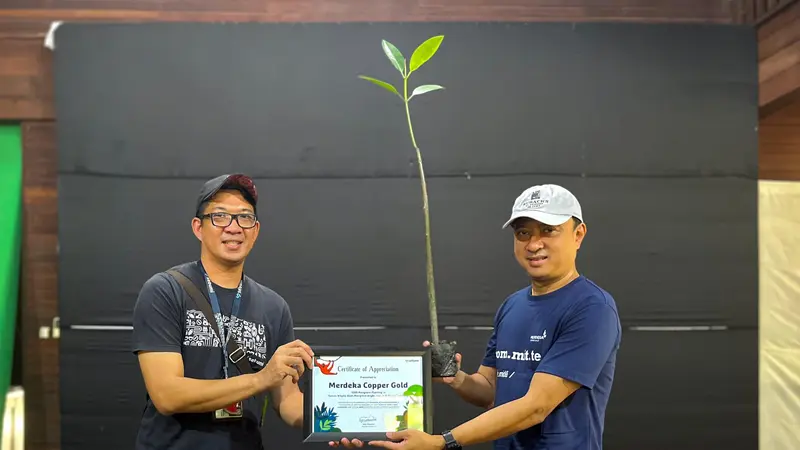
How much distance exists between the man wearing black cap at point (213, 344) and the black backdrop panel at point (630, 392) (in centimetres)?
130

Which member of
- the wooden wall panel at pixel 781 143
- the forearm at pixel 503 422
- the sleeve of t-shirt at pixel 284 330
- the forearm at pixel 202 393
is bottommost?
the forearm at pixel 503 422

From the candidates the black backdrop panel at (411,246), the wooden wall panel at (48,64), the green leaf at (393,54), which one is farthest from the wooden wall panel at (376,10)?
the green leaf at (393,54)

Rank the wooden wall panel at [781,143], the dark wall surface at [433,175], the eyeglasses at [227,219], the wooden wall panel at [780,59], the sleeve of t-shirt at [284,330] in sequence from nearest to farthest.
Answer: the eyeglasses at [227,219] < the sleeve of t-shirt at [284,330] < the wooden wall panel at [780,59] < the dark wall surface at [433,175] < the wooden wall panel at [781,143]

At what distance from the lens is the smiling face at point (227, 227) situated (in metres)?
1.85

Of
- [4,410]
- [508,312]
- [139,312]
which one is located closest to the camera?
[139,312]

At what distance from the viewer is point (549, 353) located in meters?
1.70

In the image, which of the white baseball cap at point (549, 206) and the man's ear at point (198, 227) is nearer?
the white baseball cap at point (549, 206)

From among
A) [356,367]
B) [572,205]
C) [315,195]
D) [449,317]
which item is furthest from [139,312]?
[449,317]

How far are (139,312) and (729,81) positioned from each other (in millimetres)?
2941

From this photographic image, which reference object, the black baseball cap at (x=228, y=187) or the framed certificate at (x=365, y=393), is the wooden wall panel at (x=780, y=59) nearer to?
the framed certificate at (x=365, y=393)

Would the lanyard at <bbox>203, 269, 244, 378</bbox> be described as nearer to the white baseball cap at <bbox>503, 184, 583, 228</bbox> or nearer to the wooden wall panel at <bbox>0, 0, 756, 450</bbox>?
the white baseball cap at <bbox>503, 184, 583, 228</bbox>

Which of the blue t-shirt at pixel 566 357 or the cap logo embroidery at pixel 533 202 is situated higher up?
the cap logo embroidery at pixel 533 202

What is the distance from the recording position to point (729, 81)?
3.24 metres

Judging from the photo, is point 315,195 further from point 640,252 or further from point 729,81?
point 729,81
